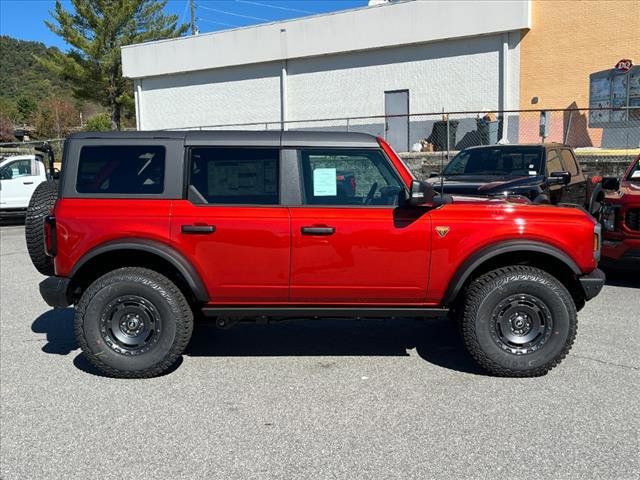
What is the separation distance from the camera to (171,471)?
10.5 ft

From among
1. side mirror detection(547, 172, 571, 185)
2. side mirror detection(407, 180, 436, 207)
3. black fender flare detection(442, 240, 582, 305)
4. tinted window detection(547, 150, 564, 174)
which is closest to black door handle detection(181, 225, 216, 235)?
side mirror detection(407, 180, 436, 207)

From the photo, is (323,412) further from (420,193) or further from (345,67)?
(345,67)

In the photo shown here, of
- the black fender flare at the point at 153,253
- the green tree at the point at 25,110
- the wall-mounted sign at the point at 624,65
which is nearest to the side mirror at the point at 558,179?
the black fender flare at the point at 153,253

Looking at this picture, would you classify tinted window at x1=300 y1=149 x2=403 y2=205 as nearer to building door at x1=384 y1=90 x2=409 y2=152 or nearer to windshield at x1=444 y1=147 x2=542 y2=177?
windshield at x1=444 y1=147 x2=542 y2=177

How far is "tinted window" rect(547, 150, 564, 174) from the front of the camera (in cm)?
928

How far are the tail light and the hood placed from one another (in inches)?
206

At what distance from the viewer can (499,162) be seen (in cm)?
970

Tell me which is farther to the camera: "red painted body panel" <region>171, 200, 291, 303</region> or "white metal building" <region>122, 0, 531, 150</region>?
"white metal building" <region>122, 0, 531, 150</region>

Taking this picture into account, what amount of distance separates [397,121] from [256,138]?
18629 mm

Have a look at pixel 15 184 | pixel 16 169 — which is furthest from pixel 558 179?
→ pixel 16 169

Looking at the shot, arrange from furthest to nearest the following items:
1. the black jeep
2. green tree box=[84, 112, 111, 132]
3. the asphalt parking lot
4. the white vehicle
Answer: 1. green tree box=[84, 112, 111, 132]
2. the white vehicle
3. the black jeep
4. the asphalt parking lot

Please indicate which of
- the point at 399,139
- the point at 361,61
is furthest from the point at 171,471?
the point at 361,61

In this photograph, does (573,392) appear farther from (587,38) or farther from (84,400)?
(587,38)

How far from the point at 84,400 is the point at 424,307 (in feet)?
8.55
